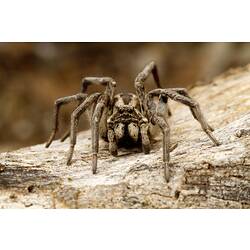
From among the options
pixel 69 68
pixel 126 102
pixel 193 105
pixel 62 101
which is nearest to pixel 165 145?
pixel 193 105

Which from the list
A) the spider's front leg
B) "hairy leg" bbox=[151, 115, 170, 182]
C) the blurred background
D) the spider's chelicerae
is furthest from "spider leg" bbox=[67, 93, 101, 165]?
the blurred background

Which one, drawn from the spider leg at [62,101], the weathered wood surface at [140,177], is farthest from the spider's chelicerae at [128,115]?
the weathered wood surface at [140,177]

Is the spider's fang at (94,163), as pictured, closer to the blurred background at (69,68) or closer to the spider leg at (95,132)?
the spider leg at (95,132)

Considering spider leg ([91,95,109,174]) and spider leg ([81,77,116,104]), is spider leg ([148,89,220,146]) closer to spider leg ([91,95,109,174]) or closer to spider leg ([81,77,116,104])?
spider leg ([81,77,116,104])

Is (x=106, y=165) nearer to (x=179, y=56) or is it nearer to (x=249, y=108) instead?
(x=249, y=108)

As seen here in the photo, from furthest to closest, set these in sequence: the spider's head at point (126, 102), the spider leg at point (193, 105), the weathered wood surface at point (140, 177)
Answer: the spider's head at point (126, 102) → the spider leg at point (193, 105) → the weathered wood surface at point (140, 177)

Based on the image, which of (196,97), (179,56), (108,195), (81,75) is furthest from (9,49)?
(108,195)
